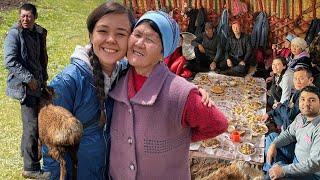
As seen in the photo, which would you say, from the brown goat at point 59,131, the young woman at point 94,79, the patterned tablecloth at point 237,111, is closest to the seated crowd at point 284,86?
the patterned tablecloth at point 237,111

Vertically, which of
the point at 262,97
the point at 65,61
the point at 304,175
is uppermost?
the point at 65,61

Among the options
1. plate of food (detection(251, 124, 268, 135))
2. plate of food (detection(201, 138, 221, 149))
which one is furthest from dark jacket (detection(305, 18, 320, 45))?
plate of food (detection(201, 138, 221, 149))

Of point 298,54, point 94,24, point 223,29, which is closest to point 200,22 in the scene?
point 223,29

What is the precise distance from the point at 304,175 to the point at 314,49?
3.69 metres

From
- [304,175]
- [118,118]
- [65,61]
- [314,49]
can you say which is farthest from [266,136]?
[65,61]

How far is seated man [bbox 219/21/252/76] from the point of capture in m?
8.16

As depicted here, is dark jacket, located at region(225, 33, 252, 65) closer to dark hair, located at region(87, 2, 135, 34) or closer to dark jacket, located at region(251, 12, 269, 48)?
dark jacket, located at region(251, 12, 269, 48)

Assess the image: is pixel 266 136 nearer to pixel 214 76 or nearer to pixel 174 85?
pixel 214 76

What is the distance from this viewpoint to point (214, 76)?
7.37 meters

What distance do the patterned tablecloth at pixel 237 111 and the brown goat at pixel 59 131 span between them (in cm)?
306

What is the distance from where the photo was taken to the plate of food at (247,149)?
495cm

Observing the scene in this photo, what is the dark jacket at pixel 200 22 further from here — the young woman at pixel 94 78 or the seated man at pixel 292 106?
the young woman at pixel 94 78

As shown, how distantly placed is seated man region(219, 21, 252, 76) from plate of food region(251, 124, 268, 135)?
262 centimetres

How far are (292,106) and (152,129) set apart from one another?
3.72 m
